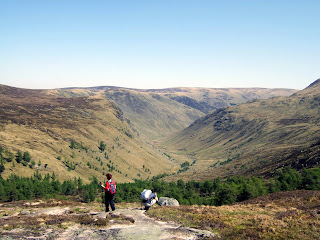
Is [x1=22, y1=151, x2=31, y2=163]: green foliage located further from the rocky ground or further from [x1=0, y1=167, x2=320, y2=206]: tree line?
the rocky ground

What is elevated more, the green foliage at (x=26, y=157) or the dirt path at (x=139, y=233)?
the dirt path at (x=139, y=233)

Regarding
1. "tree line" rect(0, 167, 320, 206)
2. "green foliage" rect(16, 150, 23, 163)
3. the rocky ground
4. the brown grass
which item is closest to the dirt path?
the rocky ground

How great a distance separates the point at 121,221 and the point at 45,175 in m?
124

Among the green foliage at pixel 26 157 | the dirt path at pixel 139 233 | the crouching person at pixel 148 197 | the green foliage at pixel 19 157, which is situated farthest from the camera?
the green foliage at pixel 26 157

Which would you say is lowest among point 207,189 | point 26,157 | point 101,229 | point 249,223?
point 207,189

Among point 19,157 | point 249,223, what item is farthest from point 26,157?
point 249,223

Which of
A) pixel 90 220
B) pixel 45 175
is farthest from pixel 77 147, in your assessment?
pixel 90 220

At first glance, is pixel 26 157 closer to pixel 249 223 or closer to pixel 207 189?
pixel 207 189

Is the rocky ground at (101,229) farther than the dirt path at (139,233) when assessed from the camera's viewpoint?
Yes

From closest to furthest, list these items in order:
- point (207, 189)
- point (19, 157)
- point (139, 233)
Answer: point (139, 233), point (207, 189), point (19, 157)

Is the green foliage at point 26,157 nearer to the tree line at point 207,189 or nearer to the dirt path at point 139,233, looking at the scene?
the tree line at point 207,189

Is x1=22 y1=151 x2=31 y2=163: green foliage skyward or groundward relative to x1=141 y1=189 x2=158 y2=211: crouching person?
groundward

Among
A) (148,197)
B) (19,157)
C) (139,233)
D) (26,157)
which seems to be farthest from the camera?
(26,157)

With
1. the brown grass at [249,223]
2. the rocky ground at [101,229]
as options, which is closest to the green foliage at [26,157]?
A: the rocky ground at [101,229]
